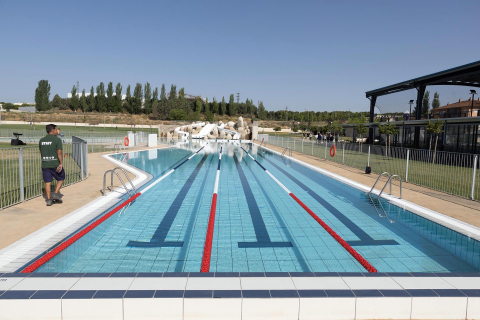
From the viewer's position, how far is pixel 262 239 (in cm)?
481

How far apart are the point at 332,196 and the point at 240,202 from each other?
8.08 feet

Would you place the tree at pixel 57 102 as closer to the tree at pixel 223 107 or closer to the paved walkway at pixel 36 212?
the tree at pixel 223 107

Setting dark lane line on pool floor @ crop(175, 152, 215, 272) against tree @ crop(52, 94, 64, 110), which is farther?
tree @ crop(52, 94, 64, 110)

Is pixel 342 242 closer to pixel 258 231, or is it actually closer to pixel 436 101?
pixel 258 231

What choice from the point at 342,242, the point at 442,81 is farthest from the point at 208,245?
the point at 442,81

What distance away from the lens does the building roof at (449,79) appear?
59.5 ft

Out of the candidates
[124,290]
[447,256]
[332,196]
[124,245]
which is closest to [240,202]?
[332,196]

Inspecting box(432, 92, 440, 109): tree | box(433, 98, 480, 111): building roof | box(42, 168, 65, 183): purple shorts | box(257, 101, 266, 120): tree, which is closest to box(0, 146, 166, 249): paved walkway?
box(42, 168, 65, 183): purple shorts

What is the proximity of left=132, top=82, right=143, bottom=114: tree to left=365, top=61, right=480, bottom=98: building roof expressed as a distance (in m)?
62.7

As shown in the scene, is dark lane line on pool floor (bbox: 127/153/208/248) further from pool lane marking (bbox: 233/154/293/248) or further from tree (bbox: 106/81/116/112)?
tree (bbox: 106/81/116/112)

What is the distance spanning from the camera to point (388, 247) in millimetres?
4527

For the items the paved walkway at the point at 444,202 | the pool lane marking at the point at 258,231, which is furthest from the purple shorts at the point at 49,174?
the paved walkway at the point at 444,202

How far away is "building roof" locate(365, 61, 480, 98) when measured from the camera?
1814 centimetres

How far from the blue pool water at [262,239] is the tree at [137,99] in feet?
246
